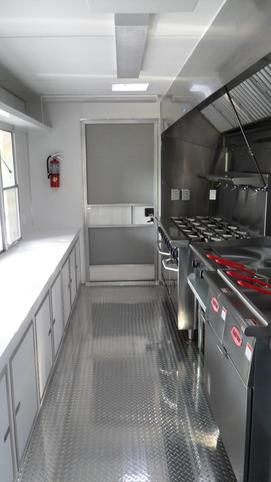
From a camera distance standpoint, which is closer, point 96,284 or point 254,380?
point 254,380

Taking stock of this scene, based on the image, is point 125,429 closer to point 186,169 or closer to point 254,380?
point 254,380

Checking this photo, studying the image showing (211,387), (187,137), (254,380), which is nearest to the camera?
(254,380)

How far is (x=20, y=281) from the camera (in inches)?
99.1

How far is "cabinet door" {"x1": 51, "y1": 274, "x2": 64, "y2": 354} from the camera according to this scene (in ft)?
9.18

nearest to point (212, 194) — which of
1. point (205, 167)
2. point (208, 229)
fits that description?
point (205, 167)

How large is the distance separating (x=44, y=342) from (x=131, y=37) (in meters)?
1.76

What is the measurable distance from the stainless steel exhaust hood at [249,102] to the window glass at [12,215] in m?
1.94

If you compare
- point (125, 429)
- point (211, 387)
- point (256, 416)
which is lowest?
point (125, 429)

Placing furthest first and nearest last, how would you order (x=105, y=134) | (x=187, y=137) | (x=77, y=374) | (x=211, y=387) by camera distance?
(x=105, y=134) < (x=187, y=137) < (x=77, y=374) < (x=211, y=387)

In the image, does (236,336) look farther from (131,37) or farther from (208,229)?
(208,229)

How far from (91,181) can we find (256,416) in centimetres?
358

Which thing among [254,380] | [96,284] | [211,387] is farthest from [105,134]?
[254,380]

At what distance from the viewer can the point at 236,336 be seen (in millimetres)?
1536

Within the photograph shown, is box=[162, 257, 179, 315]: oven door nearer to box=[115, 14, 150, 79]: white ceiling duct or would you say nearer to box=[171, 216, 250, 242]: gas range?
box=[171, 216, 250, 242]: gas range
